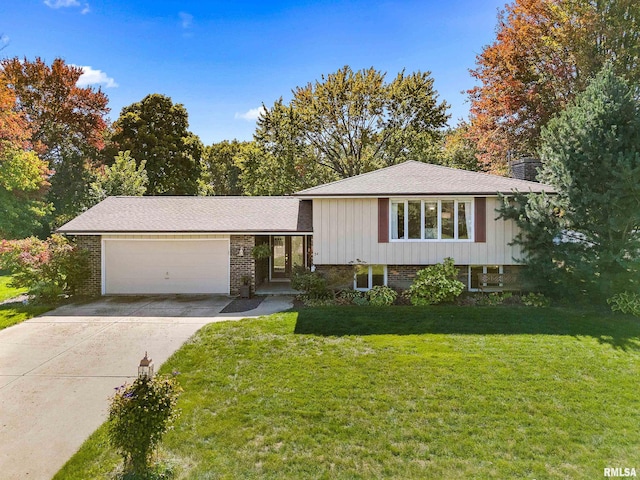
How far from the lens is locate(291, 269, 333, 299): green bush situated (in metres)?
11.9

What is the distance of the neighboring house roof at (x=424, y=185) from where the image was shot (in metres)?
11.8

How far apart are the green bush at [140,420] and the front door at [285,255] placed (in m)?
11.4

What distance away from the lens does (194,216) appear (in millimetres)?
14031

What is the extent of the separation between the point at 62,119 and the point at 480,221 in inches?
1089

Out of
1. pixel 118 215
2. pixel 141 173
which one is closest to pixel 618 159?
pixel 118 215

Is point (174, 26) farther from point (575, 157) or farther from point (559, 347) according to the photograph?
point (559, 347)

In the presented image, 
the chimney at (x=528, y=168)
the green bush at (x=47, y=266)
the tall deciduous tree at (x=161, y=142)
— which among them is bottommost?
the green bush at (x=47, y=266)

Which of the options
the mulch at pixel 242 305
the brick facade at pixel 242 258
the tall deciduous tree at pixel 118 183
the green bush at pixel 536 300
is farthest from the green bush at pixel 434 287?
the tall deciduous tree at pixel 118 183

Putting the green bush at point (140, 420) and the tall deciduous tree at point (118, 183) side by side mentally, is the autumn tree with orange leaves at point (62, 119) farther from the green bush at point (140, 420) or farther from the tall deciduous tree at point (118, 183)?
the green bush at point (140, 420)

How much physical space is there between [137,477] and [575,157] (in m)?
11.8

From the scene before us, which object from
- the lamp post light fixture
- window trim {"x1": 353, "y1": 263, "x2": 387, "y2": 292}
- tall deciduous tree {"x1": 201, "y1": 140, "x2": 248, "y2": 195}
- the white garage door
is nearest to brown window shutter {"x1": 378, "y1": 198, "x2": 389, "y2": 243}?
window trim {"x1": 353, "y1": 263, "x2": 387, "y2": 292}

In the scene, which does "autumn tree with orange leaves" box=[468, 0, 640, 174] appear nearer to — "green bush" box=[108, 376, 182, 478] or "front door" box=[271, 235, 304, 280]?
"front door" box=[271, 235, 304, 280]

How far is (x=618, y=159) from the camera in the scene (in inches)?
370

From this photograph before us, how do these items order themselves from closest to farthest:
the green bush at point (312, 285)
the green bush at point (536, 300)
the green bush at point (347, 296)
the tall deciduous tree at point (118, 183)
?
1. the green bush at point (536, 300)
2. the green bush at point (347, 296)
3. the green bush at point (312, 285)
4. the tall deciduous tree at point (118, 183)
